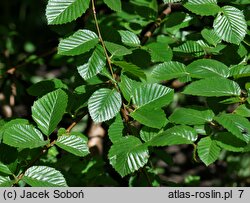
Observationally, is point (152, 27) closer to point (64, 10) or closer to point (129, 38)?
point (129, 38)

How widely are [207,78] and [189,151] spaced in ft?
6.36

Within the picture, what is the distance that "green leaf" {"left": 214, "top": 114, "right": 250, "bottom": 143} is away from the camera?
1165 mm

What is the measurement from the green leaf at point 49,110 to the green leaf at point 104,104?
0.08 m

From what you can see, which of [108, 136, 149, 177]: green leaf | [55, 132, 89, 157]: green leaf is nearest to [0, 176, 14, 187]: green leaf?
[55, 132, 89, 157]: green leaf

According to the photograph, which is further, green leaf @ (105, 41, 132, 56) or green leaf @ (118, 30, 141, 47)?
green leaf @ (118, 30, 141, 47)

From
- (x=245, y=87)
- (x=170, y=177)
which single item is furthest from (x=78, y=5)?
(x=170, y=177)

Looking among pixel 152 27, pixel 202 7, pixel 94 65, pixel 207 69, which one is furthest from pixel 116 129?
pixel 152 27

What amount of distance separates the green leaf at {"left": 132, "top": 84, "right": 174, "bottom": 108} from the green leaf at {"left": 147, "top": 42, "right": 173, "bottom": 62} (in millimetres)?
179

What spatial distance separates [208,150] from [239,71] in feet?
0.87

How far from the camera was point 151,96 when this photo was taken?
4.19ft

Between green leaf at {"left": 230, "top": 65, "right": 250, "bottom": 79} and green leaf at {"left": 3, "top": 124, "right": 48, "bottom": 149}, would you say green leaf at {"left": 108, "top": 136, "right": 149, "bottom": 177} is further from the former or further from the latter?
green leaf at {"left": 230, "top": 65, "right": 250, "bottom": 79}

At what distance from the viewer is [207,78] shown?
49.6 inches
